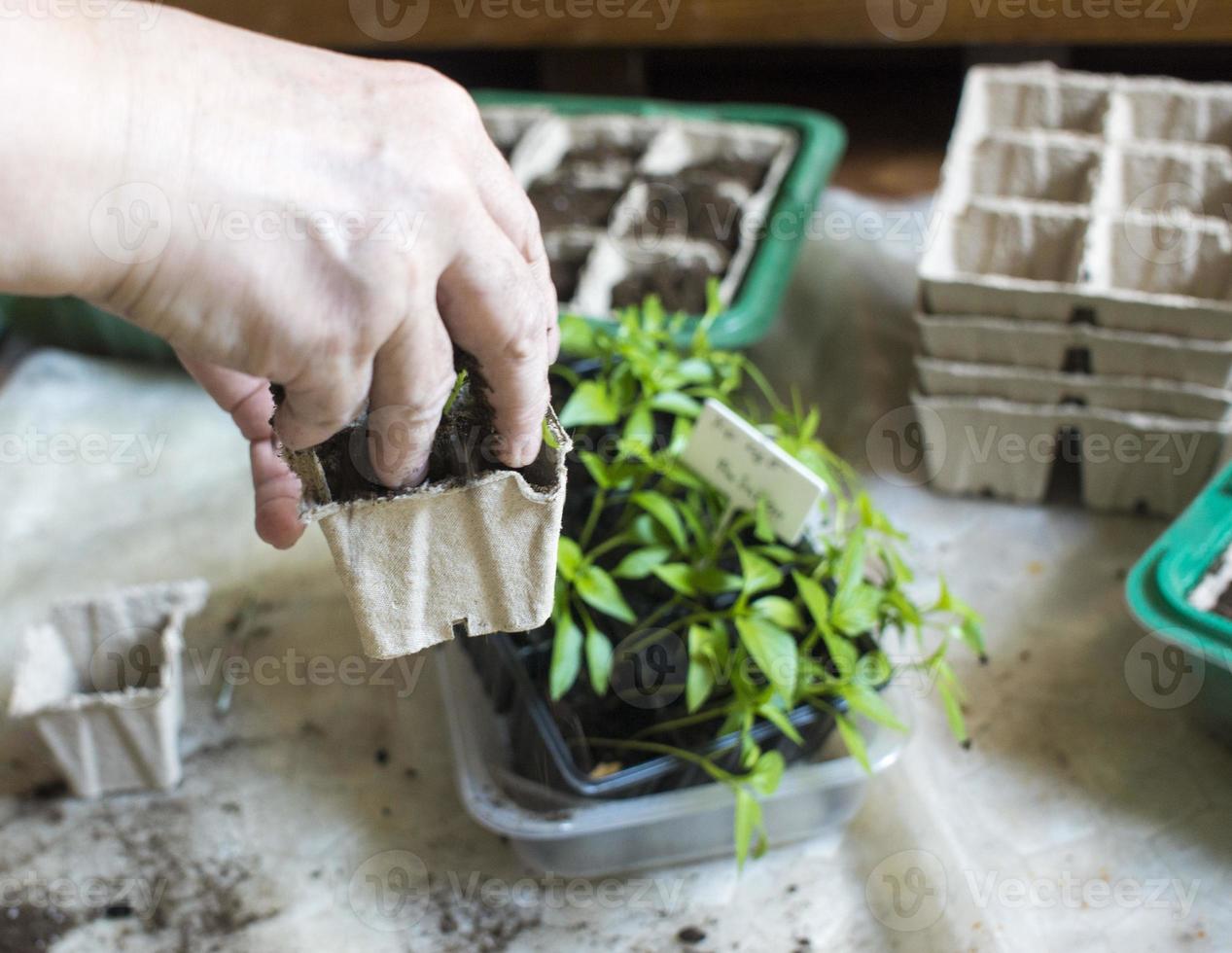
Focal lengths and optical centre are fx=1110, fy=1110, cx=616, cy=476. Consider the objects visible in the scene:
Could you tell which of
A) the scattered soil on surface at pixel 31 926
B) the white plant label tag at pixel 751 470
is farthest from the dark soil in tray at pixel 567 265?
the scattered soil on surface at pixel 31 926

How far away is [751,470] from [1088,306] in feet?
1.48

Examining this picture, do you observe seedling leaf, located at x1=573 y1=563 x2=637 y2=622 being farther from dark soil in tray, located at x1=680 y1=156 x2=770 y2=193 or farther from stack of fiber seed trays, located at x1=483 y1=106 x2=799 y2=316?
dark soil in tray, located at x1=680 y1=156 x2=770 y2=193

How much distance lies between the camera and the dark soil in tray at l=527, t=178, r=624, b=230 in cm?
143

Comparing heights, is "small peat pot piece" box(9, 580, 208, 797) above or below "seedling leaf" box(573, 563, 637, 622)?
below

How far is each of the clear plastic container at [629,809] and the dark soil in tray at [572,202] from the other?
69 cm

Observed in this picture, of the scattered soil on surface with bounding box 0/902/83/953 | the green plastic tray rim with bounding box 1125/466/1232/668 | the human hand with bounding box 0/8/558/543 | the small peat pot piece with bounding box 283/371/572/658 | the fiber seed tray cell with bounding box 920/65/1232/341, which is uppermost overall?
the human hand with bounding box 0/8/558/543

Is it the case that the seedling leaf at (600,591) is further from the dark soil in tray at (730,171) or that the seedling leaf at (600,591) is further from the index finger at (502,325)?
the dark soil in tray at (730,171)

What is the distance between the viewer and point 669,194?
1.45 m

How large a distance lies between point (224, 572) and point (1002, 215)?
935 mm

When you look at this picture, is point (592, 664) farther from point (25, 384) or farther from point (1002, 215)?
point (25, 384)

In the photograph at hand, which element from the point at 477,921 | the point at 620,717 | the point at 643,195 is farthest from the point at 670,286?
the point at 477,921

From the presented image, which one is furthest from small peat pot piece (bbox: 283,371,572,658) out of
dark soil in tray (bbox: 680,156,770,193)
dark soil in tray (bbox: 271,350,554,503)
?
dark soil in tray (bbox: 680,156,770,193)

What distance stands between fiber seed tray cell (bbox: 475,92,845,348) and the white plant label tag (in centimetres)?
27

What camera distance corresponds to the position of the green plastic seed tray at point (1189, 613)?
0.88 m
